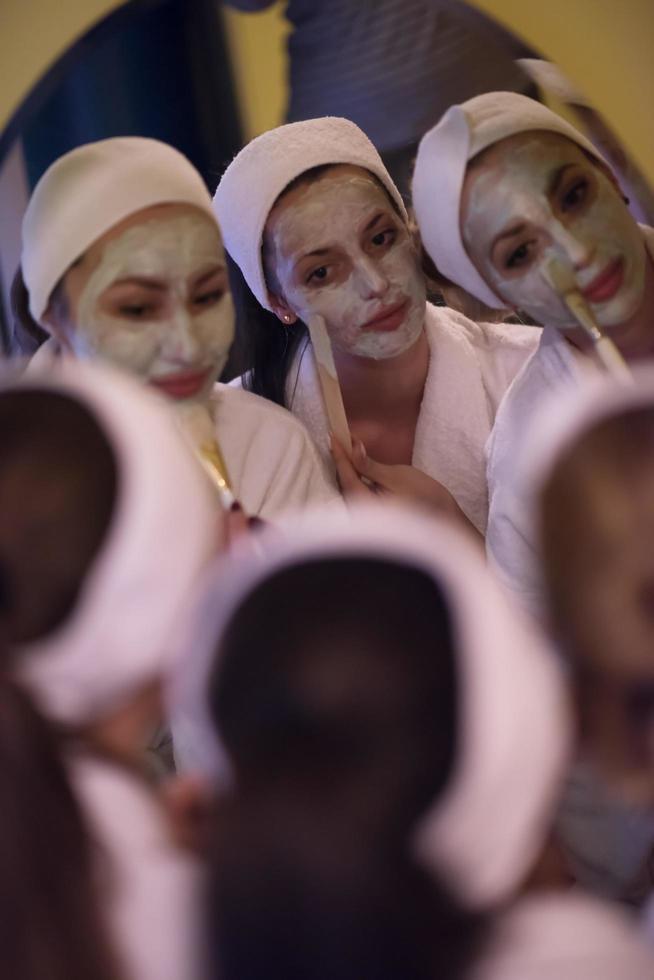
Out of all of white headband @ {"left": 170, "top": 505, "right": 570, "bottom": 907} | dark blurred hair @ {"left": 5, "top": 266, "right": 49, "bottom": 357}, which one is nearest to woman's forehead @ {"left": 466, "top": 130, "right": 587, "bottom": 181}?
dark blurred hair @ {"left": 5, "top": 266, "right": 49, "bottom": 357}

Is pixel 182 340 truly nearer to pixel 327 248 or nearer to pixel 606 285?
pixel 327 248

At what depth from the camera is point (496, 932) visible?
0.43 meters

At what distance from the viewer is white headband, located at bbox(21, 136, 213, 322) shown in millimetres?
836

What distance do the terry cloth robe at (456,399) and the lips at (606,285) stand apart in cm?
15

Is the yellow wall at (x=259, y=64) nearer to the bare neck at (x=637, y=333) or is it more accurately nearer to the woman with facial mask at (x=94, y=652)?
the bare neck at (x=637, y=333)

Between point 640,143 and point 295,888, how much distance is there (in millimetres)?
852

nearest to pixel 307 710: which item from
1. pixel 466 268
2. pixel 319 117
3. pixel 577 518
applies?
pixel 577 518

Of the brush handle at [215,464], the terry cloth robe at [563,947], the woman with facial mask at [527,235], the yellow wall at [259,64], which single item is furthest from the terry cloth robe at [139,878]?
the yellow wall at [259,64]

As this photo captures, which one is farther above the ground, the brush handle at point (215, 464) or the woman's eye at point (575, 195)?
the woman's eye at point (575, 195)

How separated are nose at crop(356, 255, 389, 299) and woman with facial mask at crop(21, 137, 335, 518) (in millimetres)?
143

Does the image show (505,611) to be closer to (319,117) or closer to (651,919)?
(651,919)

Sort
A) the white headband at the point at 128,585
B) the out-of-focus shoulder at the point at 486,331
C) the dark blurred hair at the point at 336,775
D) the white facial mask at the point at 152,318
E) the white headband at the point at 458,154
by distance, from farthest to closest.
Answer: the out-of-focus shoulder at the point at 486,331, the white headband at the point at 458,154, the white facial mask at the point at 152,318, the white headband at the point at 128,585, the dark blurred hair at the point at 336,775

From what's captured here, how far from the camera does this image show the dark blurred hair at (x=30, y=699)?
407 mm

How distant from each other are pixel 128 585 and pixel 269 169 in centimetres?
57
